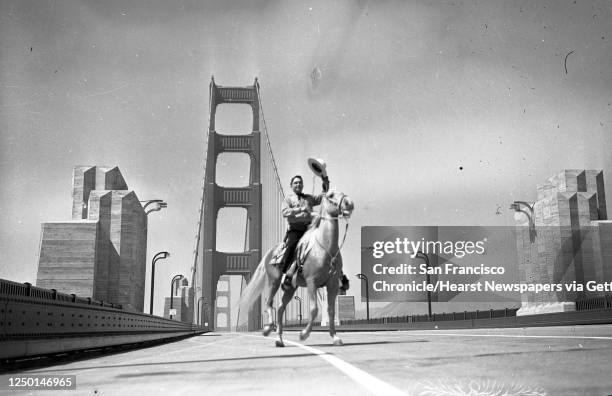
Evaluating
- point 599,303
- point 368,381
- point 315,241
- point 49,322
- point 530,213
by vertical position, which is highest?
point 530,213

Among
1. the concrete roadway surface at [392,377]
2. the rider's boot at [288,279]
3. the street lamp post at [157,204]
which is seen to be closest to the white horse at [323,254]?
the rider's boot at [288,279]

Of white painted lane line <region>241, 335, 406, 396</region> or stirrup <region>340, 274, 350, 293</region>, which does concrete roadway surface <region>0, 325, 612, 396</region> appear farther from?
stirrup <region>340, 274, 350, 293</region>

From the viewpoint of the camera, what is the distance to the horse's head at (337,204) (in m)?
6.84

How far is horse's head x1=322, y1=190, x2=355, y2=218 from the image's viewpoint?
6.84 m

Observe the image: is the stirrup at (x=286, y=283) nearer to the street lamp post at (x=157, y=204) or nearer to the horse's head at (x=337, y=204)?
the horse's head at (x=337, y=204)

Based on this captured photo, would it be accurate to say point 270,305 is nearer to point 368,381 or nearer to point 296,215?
point 296,215

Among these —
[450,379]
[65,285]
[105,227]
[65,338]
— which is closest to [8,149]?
[65,338]

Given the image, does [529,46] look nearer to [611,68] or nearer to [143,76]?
[611,68]

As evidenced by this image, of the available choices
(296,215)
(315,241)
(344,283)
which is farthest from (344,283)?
(296,215)

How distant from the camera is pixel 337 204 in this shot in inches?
278

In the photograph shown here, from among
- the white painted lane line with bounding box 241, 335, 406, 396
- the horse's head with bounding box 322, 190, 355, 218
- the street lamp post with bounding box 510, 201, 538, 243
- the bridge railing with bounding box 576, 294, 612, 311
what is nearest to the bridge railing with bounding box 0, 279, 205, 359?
the horse's head with bounding box 322, 190, 355, 218

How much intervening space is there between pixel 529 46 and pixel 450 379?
8.17 metres

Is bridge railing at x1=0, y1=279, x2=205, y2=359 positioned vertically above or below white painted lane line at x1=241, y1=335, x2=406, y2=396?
above

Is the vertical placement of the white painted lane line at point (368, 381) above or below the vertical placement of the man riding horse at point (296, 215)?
below
